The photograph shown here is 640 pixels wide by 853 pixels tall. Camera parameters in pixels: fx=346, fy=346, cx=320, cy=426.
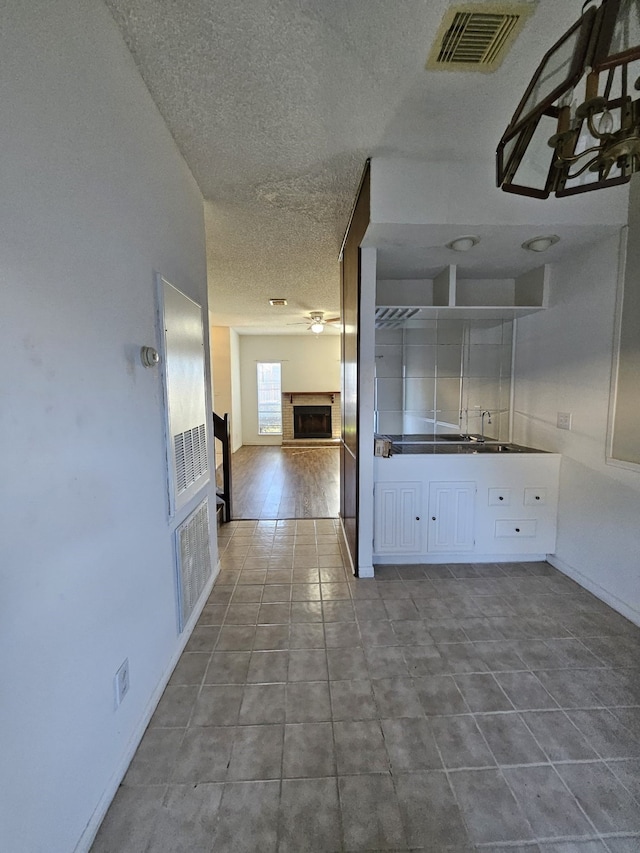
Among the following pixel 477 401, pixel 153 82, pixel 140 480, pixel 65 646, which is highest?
pixel 153 82

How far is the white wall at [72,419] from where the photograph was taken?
784 millimetres

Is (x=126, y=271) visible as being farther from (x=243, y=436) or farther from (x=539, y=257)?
(x=243, y=436)

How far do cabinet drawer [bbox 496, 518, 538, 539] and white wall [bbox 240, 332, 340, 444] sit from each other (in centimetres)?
582

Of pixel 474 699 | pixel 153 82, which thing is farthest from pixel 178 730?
pixel 153 82

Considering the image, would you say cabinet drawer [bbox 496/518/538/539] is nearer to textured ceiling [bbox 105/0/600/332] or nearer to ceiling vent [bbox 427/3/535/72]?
textured ceiling [bbox 105/0/600/332]

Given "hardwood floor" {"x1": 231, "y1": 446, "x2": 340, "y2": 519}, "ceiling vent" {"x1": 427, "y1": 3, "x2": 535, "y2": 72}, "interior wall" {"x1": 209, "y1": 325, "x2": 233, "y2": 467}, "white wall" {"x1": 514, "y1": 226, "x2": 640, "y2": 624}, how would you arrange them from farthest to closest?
"interior wall" {"x1": 209, "y1": 325, "x2": 233, "y2": 467}, "hardwood floor" {"x1": 231, "y1": 446, "x2": 340, "y2": 519}, "white wall" {"x1": 514, "y1": 226, "x2": 640, "y2": 624}, "ceiling vent" {"x1": 427, "y1": 3, "x2": 535, "y2": 72}

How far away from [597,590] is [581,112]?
2602 mm

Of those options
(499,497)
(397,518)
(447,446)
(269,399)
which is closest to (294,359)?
(269,399)

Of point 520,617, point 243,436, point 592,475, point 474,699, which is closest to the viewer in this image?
point 474,699

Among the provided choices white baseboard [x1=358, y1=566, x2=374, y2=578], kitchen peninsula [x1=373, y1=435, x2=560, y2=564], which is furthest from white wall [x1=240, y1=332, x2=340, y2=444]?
white baseboard [x1=358, y1=566, x2=374, y2=578]

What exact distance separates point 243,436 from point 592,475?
6.98 meters

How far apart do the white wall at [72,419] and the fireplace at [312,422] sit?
6762mm

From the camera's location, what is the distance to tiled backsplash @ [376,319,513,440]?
321 cm

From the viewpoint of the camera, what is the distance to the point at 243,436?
27.1 ft
